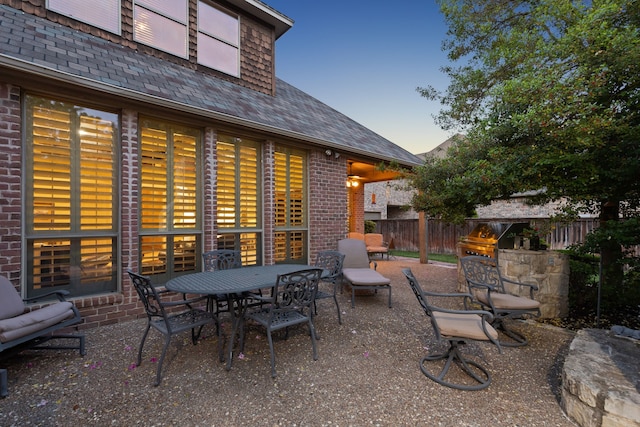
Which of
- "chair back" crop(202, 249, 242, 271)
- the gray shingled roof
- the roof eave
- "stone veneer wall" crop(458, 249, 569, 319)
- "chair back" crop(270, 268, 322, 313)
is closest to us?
"chair back" crop(270, 268, 322, 313)

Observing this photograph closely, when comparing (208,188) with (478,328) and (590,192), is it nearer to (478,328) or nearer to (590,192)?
(478,328)

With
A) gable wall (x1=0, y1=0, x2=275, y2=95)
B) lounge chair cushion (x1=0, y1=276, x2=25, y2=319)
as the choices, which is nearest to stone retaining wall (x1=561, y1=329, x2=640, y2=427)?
lounge chair cushion (x1=0, y1=276, x2=25, y2=319)

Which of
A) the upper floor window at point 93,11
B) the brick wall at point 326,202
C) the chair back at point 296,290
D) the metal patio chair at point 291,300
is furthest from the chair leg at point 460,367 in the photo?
the upper floor window at point 93,11

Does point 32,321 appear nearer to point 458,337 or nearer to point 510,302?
point 458,337

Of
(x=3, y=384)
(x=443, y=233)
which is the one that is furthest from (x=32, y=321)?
(x=443, y=233)

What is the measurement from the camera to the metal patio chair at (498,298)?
3396 millimetres

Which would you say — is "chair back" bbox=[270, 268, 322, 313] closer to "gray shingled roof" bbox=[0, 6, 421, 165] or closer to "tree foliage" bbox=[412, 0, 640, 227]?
"tree foliage" bbox=[412, 0, 640, 227]

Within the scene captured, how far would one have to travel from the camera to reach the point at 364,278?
5098mm

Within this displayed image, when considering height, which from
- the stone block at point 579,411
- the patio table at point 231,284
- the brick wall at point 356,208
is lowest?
the stone block at point 579,411

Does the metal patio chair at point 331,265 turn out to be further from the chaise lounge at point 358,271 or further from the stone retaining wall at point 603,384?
the stone retaining wall at point 603,384

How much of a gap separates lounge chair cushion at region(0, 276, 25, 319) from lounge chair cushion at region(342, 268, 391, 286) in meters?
4.34

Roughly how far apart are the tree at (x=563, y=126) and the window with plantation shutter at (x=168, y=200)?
166 inches

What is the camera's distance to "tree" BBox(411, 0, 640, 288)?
3318mm

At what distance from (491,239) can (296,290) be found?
517 cm
